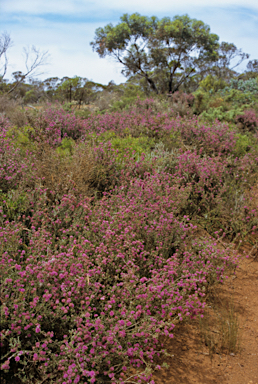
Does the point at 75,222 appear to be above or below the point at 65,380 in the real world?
above

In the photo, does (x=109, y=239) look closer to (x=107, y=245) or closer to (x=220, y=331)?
(x=107, y=245)

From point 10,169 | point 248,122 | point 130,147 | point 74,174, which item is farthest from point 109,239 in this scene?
point 248,122

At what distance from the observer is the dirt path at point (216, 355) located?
92.7 inches

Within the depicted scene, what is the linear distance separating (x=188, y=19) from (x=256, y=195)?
75.5ft

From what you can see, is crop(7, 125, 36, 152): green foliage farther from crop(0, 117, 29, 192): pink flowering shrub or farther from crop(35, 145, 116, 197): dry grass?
crop(0, 117, 29, 192): pink flowering shrub

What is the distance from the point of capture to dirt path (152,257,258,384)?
2355mm

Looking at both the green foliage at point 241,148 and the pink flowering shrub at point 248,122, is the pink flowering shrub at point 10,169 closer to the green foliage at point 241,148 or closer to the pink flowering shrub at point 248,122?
the green foliage at point 241,148

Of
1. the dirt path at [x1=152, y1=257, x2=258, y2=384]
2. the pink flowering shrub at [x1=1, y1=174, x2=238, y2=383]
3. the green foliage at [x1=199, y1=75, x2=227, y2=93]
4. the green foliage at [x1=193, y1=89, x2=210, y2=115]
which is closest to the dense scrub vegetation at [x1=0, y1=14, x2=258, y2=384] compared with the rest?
the pink flowering shrub at [x1=1, y1=174, x2=238, y2=383]

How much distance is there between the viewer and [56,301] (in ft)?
6.56

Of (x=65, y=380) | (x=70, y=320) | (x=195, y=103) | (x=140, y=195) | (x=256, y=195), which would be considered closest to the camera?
(x=65, y=380)

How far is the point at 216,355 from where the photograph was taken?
2.59 m

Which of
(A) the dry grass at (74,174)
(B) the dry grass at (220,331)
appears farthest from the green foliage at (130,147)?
(B) the dry grass at (220,331)

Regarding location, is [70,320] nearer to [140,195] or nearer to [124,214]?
[124,214]

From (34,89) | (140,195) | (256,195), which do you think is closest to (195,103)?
(256,195)
